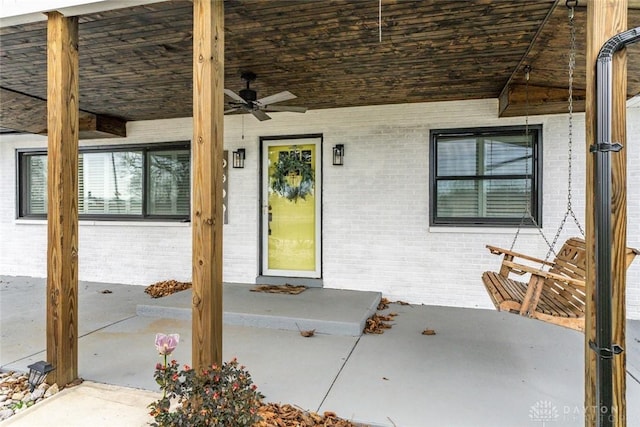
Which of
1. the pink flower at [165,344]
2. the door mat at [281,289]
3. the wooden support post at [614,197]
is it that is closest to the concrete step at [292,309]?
the door mat at [281,289]

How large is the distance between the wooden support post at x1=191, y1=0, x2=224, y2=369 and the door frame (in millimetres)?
3139

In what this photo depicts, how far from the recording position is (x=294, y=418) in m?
2.19

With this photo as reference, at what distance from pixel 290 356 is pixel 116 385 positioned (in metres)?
1.28

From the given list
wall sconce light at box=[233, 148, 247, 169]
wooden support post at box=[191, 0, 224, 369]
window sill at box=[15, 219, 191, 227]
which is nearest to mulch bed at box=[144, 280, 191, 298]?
window sill at box=[15, 219, 191, 227]

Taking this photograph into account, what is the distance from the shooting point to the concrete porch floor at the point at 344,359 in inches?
89.6

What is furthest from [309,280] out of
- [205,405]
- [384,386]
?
[205,405]

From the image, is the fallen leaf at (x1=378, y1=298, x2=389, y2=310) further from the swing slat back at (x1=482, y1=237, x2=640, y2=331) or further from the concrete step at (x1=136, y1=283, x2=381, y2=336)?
the swing slat back at (x1=482, y1=237, x2=640, y2=331)

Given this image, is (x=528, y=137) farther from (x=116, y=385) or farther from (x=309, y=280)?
(x=116, y=385)

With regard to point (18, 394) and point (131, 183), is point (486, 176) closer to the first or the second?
point (18, 394)

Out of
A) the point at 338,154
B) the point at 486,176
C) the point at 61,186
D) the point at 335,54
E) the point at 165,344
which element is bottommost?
the point at 165,344

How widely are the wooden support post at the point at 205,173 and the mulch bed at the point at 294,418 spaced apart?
0.46m

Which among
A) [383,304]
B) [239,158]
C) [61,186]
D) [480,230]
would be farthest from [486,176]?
[61,186]

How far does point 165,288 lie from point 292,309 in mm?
2390

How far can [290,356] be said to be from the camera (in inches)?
123
